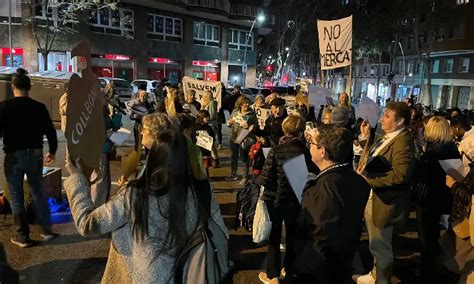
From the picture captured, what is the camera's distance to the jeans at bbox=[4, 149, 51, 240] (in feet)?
15.9

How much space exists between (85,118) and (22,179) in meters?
3.04

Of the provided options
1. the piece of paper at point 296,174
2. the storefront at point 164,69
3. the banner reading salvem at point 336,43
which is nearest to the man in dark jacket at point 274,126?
the banner reading salvem at point 336,43

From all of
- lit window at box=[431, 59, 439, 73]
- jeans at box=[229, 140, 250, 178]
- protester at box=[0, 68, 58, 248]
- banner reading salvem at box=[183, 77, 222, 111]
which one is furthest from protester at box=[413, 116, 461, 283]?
lit window at box=[431, 59, 439, 73]

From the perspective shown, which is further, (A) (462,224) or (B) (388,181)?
(B) (388,181)

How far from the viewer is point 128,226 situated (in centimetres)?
231

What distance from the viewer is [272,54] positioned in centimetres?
6191

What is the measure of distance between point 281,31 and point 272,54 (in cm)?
1606

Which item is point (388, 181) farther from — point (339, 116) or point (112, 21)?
point (112, 21)

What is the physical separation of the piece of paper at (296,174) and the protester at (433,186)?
2.16 meters

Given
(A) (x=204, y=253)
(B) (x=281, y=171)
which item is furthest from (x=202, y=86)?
(A) (x=204, y=253)

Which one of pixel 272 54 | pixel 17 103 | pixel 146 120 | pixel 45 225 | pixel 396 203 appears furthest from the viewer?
pixel 272 54

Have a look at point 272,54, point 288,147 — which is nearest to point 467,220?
point 288,147

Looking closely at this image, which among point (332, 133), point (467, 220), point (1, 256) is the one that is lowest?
point (467, 220)

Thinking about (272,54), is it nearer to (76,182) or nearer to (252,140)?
(252,140)
